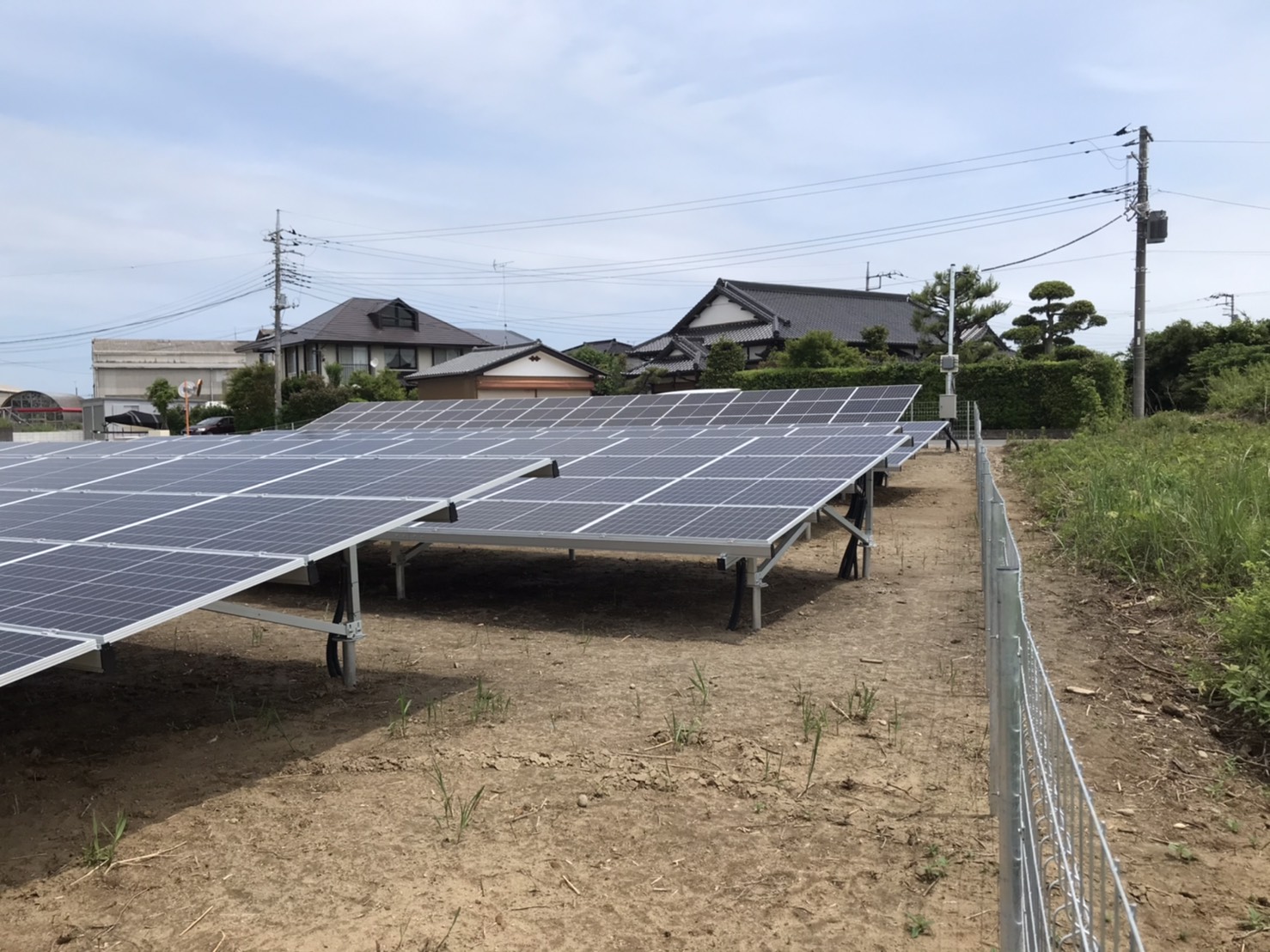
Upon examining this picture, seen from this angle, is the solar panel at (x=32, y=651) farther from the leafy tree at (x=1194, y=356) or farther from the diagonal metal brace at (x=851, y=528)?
the leafy tree at (x=1194, y=356)

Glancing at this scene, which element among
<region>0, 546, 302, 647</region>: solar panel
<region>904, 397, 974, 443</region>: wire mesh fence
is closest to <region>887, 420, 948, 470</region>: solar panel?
<region>0, 546, 302, 647</region>: solar panel

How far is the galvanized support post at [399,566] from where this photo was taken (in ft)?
31.0

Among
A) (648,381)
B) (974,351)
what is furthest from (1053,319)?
(648,381)

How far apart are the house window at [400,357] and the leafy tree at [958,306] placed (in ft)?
101

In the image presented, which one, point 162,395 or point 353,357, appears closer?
point 162,395

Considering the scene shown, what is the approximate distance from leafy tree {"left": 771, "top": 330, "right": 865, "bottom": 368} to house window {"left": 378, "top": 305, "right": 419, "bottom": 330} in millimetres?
27491

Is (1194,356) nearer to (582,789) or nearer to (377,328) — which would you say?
(582,789)

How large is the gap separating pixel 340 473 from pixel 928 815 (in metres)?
5.45

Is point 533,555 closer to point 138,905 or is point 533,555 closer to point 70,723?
point 70,723

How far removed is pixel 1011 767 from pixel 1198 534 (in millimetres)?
6415

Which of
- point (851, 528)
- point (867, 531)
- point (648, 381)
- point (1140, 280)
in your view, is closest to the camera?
point (851, 528)

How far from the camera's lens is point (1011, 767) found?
258 cm

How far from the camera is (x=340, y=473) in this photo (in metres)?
8.14

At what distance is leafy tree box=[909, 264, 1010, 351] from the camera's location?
37.5 meters
